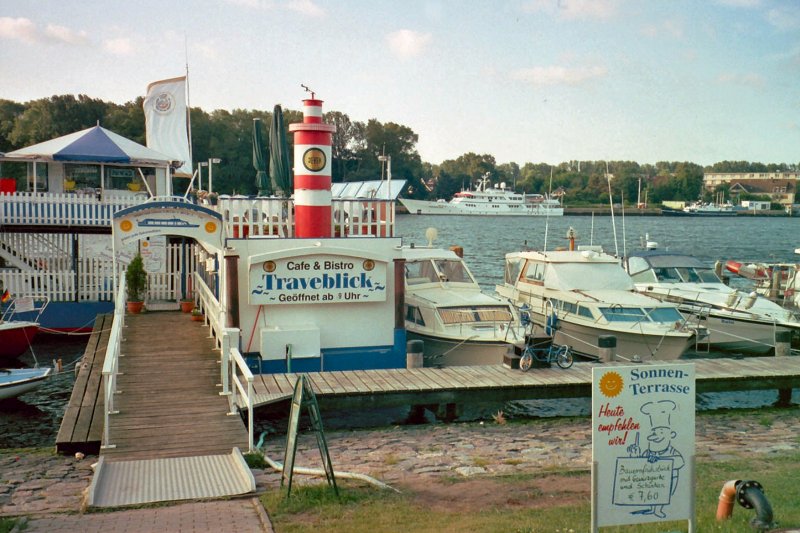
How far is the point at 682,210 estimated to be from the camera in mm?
158750

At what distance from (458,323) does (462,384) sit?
4303 millimetres

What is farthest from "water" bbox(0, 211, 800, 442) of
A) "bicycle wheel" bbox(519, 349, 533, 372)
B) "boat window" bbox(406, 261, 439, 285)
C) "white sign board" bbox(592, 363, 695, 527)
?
"white sign board" bbox(592, 363, 695, 527)

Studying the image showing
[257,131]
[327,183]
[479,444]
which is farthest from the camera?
[257,131]

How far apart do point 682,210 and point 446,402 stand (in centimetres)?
15503

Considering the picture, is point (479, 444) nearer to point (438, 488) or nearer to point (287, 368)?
point (438, 488)

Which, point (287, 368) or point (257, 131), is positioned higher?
point (257, 131)

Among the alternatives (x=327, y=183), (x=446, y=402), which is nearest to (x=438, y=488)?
(x=446, y=402)

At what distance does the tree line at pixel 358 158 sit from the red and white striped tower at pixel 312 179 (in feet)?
18.1

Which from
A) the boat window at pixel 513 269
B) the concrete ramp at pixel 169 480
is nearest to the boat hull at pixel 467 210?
the boat window at pixel 513 269

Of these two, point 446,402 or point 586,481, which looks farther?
point 446,402

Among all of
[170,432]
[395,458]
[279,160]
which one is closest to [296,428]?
[395,458]

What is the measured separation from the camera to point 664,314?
67.5 ft

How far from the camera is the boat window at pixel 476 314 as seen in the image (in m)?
19.2

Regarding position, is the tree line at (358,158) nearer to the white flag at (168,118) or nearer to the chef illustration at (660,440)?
the white flag at (168,118)
